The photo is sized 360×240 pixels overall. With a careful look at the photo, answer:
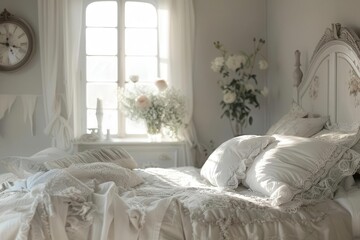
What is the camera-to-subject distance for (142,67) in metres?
4.50

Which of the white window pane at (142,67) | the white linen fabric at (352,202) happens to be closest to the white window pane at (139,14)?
the white window pane at (142,67)

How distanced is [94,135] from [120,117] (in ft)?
1.18

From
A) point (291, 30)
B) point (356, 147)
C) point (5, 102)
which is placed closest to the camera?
point (356, 147)

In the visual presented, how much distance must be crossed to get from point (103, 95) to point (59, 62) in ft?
1.74

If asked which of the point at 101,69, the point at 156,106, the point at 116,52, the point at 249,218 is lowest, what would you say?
the point at 249,218

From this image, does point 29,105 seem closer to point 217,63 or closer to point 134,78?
point 134,78

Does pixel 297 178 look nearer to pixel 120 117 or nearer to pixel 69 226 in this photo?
pixel 69 226

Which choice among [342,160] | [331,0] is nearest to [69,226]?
[342,160]

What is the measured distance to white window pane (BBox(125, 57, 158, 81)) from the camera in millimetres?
4484

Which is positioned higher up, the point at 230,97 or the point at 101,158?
the point at 230,97

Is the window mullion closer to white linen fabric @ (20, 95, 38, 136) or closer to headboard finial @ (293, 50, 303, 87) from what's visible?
white linen fabric @ (20, 95, 38, 136)

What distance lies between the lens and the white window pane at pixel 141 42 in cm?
447

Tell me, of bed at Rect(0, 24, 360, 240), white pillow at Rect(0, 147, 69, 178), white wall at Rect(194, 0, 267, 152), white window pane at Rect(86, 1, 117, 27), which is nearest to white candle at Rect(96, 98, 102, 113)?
white window pane at Rect(86, 1, 117, 27)

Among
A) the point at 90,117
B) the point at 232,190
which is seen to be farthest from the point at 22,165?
the point at 90,117
